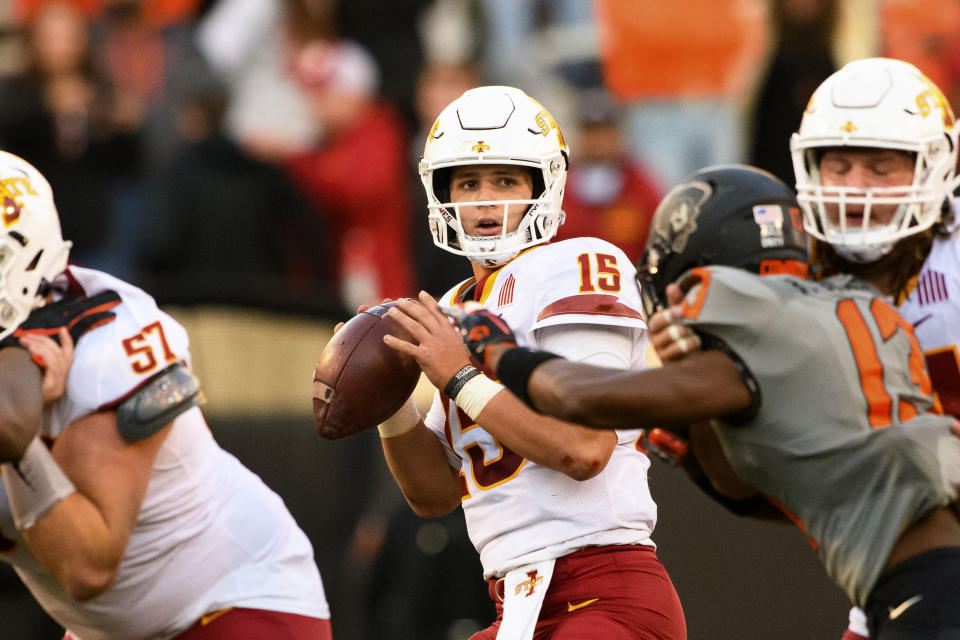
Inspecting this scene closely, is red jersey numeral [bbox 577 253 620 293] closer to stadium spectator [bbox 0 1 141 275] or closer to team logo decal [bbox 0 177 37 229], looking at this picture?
team logo decal [bbox 0 177 37 229]

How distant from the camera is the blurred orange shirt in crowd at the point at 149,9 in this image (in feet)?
25.2

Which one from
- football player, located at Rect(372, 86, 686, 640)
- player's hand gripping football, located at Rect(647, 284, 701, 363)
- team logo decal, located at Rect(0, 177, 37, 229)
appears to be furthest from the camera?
team logo decal, located at Rect(0, 177, 37, 229)

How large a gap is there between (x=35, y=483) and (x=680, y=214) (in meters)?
1.70

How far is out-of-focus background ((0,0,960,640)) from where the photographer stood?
747 centimetres

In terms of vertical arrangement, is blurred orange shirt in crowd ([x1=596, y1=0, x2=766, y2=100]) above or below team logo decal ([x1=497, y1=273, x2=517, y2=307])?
below

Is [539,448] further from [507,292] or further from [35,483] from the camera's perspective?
[35,483]

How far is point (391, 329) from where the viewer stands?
3.55m

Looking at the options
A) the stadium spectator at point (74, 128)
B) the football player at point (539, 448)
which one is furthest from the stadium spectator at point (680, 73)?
the football player at point (539, 448)

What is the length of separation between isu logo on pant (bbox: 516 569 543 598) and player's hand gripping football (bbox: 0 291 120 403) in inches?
48.7

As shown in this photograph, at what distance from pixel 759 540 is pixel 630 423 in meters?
2.44

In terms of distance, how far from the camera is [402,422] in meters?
3.70

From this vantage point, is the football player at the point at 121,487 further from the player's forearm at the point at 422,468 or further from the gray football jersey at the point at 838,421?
the gray football jersey at the point at 838,421

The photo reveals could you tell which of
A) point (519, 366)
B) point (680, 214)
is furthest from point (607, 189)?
point (519, 366)

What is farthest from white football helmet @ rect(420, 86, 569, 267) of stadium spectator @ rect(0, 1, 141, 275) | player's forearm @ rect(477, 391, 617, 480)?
stadium spectator @ rect(0, 1, 141, 275)
